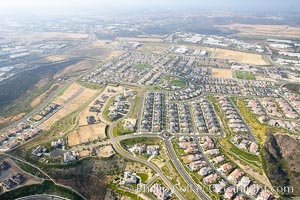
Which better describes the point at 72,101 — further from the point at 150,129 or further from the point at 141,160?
the point at 141,160

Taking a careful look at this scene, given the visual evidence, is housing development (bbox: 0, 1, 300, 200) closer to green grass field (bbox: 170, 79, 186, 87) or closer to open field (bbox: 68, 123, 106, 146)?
open field (bbox: 68, 123, 106, 146)

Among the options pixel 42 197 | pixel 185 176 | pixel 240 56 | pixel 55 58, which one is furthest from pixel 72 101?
pixel 240 56

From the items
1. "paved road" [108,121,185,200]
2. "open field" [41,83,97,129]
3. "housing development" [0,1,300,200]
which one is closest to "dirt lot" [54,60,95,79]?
"housing development" [0,1,300,200]

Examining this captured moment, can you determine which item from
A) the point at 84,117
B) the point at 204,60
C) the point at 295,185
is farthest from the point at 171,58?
the point at 295,185

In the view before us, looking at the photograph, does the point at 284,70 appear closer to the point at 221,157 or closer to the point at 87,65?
the point at 221,157

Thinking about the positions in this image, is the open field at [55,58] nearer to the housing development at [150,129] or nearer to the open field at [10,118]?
the housing development at [150,129]

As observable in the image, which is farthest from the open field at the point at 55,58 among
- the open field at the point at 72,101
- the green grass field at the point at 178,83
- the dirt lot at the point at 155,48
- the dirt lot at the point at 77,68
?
the green grass field at the point at 178,83

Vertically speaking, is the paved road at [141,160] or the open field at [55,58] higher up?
the open field at [55,58]
